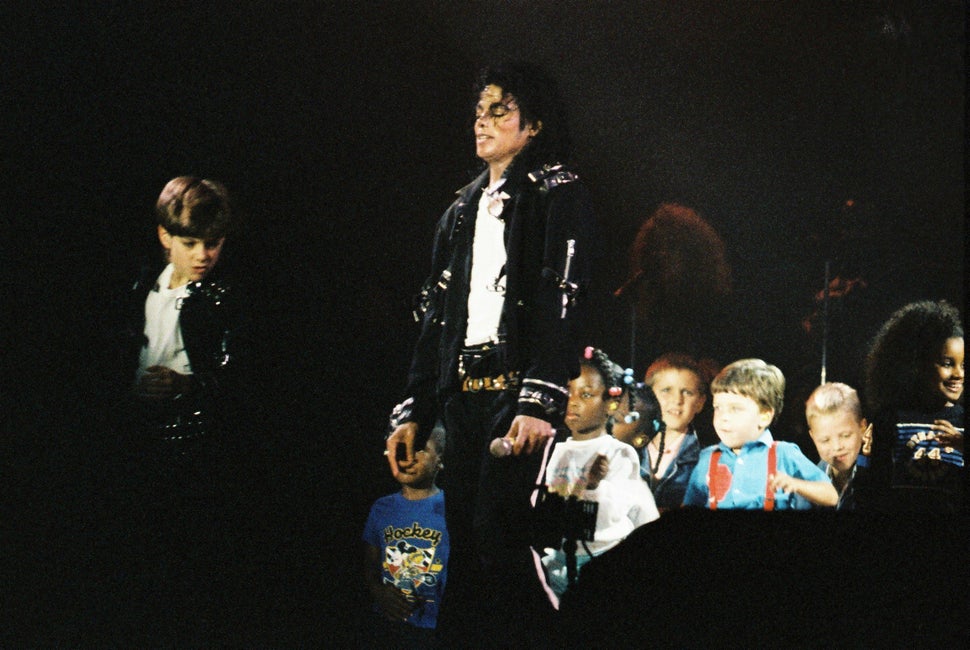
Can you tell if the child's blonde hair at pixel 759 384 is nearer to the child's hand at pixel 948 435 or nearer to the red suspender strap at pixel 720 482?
the red suspender strap at pixel 720 482

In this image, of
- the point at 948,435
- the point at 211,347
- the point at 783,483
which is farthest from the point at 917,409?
the point at 211,347

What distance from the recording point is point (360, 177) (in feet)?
11.1

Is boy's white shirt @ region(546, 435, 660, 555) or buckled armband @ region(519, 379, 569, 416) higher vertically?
buckled armband @ region(519, 379, 569, 416)

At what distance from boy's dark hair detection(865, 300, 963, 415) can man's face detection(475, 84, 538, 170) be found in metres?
1.27

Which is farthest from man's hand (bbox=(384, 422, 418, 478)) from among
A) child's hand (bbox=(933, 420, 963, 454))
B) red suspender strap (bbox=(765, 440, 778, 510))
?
child's hand (bbox=(933, 420, 963, 454))

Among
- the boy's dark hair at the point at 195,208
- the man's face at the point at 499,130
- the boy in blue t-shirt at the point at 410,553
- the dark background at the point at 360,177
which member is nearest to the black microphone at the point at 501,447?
the boy in blue t-shirt at the point at 410,553

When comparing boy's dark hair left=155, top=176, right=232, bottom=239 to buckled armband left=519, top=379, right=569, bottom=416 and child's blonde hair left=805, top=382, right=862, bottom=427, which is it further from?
child's blonde hair left=805, top=382, right=862, bottom=427

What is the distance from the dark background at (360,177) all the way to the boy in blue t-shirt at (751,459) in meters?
0.08

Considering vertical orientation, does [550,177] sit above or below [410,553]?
above

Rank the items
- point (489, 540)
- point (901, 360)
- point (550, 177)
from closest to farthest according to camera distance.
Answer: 1. point (489, 540)
2. point (550, 177)
3. point (901, 360)

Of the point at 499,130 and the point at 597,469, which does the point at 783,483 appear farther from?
the point at 499,130

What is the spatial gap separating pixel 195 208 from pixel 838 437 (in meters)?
2.21

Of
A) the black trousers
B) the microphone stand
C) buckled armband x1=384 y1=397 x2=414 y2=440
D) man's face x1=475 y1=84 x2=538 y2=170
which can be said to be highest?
man's face x1=475 y1=84 x2=538 y2=170

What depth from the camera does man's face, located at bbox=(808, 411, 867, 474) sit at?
308 cm
